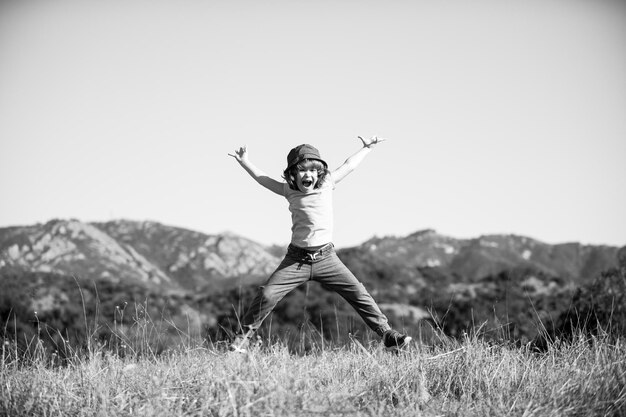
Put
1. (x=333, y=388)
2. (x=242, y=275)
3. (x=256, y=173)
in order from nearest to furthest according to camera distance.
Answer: (x=333, y=388)
(x=256, y=173)
(x=242, y=275)

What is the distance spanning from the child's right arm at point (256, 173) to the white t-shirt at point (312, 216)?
0.37ft

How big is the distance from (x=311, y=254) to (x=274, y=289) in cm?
43

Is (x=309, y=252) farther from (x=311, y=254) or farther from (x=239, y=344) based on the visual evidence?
(x=239, y=344)

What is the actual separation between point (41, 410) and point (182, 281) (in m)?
85.7

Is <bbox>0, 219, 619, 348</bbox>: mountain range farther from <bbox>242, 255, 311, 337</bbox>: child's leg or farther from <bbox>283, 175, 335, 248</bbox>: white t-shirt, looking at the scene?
<bbox>283, 175, 335, 248</bbox>: white t-shirt

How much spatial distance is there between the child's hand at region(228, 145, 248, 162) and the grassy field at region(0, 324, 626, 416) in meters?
1.89

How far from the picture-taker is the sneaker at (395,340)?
4359 mm

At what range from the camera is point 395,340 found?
442 cm

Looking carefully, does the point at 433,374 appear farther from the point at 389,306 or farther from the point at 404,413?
the point at 389,306

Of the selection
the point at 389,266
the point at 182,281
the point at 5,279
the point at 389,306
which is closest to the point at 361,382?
the point at 389,306

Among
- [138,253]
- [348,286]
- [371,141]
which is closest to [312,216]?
[348,286]

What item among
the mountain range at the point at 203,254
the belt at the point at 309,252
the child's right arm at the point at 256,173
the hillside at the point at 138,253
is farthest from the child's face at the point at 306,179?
the hillside at the point at 138,253

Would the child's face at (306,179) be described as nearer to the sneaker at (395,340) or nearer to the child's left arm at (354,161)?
the child's left arm at (354,161)

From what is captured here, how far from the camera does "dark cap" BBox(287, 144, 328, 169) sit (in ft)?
15.6
